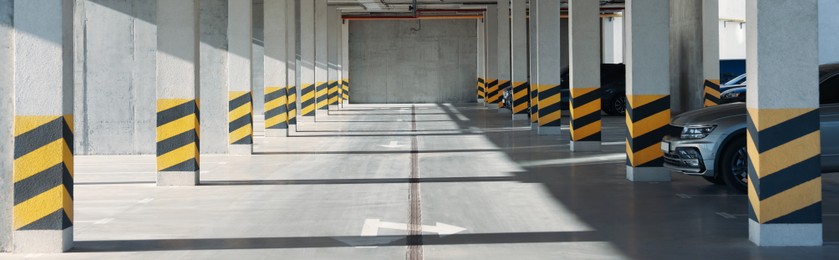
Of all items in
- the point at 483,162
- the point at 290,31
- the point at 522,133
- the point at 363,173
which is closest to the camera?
the point at 363,173

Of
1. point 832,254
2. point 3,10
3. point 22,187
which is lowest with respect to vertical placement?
point 832,254

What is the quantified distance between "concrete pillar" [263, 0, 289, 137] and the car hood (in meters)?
12.6

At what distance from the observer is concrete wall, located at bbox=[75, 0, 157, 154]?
54.2 ft

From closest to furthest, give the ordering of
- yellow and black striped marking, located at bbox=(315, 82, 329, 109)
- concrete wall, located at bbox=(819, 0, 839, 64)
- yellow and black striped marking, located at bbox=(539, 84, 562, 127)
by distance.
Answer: yellow and black striped marking, located at bbox=(539, 84, 562, 127), concrete wall, located at bbox=(819, 0, 839, 64), yellow and black striped marking, located at bbox=(315, 82, 329, 109)

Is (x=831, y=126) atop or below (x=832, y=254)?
atop

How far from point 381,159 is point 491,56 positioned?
24.3 m

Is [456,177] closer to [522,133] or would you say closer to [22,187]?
[22,187]

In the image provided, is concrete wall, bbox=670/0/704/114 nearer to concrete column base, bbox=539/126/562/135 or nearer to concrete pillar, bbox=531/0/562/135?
concrete column base, bbox=539/126/562/135

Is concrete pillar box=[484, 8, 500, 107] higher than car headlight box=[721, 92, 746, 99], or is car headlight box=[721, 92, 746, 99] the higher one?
concrete pillar box=[484, 8, 500, 107]

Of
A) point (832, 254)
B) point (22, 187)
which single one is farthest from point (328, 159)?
point (832, 254)

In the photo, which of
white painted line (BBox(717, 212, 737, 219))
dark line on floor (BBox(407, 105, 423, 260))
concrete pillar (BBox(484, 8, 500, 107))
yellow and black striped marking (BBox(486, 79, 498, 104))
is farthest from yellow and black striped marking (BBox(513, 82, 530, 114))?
white painted line (BBox(717, 212, 737, 219))

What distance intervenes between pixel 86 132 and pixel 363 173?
17.9ft

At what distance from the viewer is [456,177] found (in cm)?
1333

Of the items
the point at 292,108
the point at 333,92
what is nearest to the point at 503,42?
the point at 292,108
